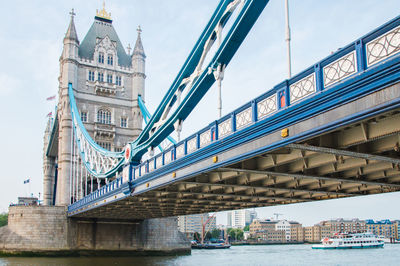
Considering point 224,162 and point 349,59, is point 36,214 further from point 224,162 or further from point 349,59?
point 349,59

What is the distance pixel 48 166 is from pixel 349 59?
67.3 meters

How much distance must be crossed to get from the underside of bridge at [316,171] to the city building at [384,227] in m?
165

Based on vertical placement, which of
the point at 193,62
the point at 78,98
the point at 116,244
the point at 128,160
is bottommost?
the point at 116,244

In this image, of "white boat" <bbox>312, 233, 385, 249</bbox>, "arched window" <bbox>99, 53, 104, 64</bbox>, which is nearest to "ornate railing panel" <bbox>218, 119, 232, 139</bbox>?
"arched window" <bbox>99, 53, 104, 64</bbox>

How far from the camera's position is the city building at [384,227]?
180375mm

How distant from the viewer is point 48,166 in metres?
71.7

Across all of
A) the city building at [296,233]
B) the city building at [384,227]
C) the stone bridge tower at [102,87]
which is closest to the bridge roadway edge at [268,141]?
the stone bridge tower at [102,87]

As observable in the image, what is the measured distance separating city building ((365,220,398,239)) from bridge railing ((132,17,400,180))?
17835 centimetres

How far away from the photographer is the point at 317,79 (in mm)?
10344

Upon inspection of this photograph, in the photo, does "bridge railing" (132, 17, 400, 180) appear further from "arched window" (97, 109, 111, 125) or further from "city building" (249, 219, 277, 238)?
"city building" (249, 219, 277, 238)

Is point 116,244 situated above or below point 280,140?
below

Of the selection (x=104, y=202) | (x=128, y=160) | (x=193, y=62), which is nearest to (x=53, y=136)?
(x=104, y=202)

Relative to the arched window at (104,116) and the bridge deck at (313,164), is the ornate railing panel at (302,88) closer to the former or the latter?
the bridge deck at (313,164)

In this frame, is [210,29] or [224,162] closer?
[224,162]
